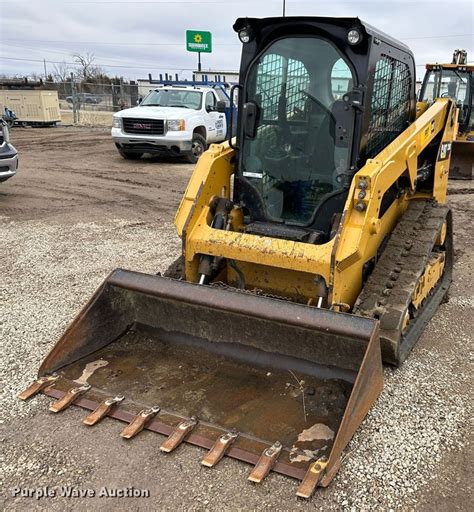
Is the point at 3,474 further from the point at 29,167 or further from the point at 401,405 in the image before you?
the point at 29,167

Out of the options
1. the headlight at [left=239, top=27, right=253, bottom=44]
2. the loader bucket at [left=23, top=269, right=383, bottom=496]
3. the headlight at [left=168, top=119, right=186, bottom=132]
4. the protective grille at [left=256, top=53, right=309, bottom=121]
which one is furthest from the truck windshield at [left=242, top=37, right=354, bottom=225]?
the headlight at [left=168, top=119, right=186, bottom=132]

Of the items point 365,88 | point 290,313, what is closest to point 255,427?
point 290,313

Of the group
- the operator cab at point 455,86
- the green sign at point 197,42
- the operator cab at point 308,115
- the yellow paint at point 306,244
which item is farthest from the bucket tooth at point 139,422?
the green sign at point 197,42

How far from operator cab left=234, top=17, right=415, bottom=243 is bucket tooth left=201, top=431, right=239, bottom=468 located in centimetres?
176

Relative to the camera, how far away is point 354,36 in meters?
3.89

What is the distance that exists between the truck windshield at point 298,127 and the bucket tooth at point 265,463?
82.7 inches

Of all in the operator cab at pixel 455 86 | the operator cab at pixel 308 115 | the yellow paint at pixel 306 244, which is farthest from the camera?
the operator cab at pixel 455 86

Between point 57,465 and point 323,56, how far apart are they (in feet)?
11.2

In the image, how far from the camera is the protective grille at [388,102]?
430 centimetres

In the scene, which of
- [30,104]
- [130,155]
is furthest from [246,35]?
[30,104]

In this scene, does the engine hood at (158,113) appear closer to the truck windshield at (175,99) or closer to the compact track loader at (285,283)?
the truck windshield at (175,99)

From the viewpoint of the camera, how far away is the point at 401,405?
361 centimetres

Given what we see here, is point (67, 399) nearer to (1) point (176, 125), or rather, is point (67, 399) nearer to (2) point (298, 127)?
(2) point (298, 127)

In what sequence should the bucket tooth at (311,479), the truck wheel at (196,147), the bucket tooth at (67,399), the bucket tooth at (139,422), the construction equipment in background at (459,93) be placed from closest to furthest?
1. the bucket tooth at (311,479)
2. the bucket tooth at (139,422)
3. the bucket tooth at (67,399)
4. the construction equipment in background at (459,93)
5. the truck wheel at (196,147)
